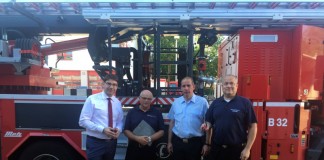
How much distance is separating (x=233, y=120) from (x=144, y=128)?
1060mm

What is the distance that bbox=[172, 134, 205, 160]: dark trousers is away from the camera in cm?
388

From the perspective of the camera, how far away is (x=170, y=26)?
4.54 meters

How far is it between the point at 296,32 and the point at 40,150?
4040 millimetres

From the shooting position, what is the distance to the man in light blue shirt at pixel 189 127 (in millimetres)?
3877

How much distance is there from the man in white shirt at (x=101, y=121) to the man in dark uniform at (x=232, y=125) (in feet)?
3.62

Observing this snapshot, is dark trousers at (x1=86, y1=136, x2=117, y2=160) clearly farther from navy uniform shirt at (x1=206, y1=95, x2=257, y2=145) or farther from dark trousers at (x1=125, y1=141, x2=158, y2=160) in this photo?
navy uniform shirt at (x1=206, y1=95, x2=257, y2=145)

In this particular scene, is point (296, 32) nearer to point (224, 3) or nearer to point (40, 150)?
point (224, 3)

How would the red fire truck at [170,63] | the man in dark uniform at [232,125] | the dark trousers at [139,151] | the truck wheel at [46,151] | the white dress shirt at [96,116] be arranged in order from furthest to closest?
the truck wheel at [46,151], the red fire truck at [170,63], the dark trousers at [139,151], the white dress shirt at [96,116], the man in dark uniform at [232,125]

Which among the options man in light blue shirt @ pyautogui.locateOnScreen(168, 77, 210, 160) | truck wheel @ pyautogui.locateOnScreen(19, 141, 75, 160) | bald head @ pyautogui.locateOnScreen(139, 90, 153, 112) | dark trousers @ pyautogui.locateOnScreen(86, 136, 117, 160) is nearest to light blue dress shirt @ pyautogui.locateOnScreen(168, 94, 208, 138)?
man in light blue shirt @ pyautogui.locateOnScreen(168, 77, 210, 160)

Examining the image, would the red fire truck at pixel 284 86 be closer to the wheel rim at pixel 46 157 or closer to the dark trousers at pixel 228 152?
the dark trousers at pixel 228 152

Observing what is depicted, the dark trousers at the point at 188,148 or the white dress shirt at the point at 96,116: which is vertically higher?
the white dress shirt at the point at 96,116

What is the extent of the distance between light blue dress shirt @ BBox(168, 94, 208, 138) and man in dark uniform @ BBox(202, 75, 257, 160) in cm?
22

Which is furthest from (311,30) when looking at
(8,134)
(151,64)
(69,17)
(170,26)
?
(8,134)

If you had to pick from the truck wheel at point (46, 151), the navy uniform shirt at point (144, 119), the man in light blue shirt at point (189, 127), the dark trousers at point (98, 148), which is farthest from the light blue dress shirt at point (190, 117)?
the truck wheel at point (46, 151)
